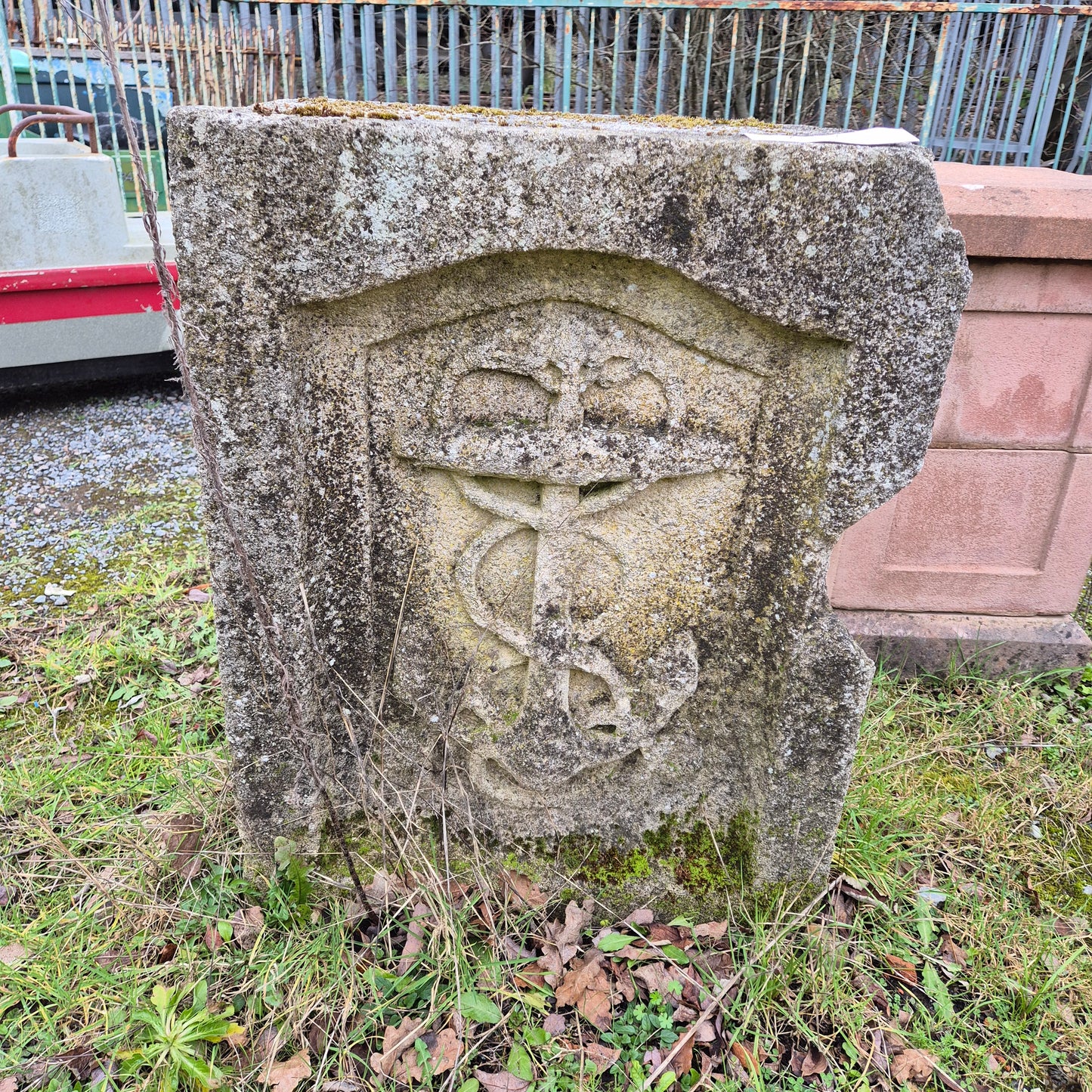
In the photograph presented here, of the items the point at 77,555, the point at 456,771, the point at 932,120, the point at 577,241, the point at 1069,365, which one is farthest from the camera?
the point at 932,120

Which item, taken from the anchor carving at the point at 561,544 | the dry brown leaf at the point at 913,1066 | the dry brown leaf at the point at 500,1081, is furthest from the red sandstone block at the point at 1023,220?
the dry brown leaf at the point at 500,1081

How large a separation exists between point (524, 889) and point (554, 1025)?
11.8 inches

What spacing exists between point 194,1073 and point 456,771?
72 cm

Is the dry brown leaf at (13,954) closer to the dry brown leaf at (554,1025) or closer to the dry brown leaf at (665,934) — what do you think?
the dry brown leaf at (554,1025)

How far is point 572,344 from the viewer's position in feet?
5.17

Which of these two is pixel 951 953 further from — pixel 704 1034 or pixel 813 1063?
pixel 704 1034

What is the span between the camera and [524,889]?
1939mm

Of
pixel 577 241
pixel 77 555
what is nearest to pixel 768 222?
pixel 577 241

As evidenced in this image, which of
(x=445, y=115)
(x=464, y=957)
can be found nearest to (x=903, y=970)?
(x=464, y=957)

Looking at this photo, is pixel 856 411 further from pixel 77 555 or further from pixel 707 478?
pixel 77 555

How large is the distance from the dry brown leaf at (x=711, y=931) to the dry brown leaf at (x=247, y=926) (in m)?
0.96

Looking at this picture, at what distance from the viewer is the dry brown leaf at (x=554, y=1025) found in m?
1.69

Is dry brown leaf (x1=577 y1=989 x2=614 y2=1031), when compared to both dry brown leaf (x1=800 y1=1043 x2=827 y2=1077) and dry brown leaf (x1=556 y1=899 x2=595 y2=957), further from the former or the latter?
dry brown leaf (x1=800 y1=1043 x2=827 y2=1077)

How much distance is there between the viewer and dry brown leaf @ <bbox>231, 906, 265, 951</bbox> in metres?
1.80
